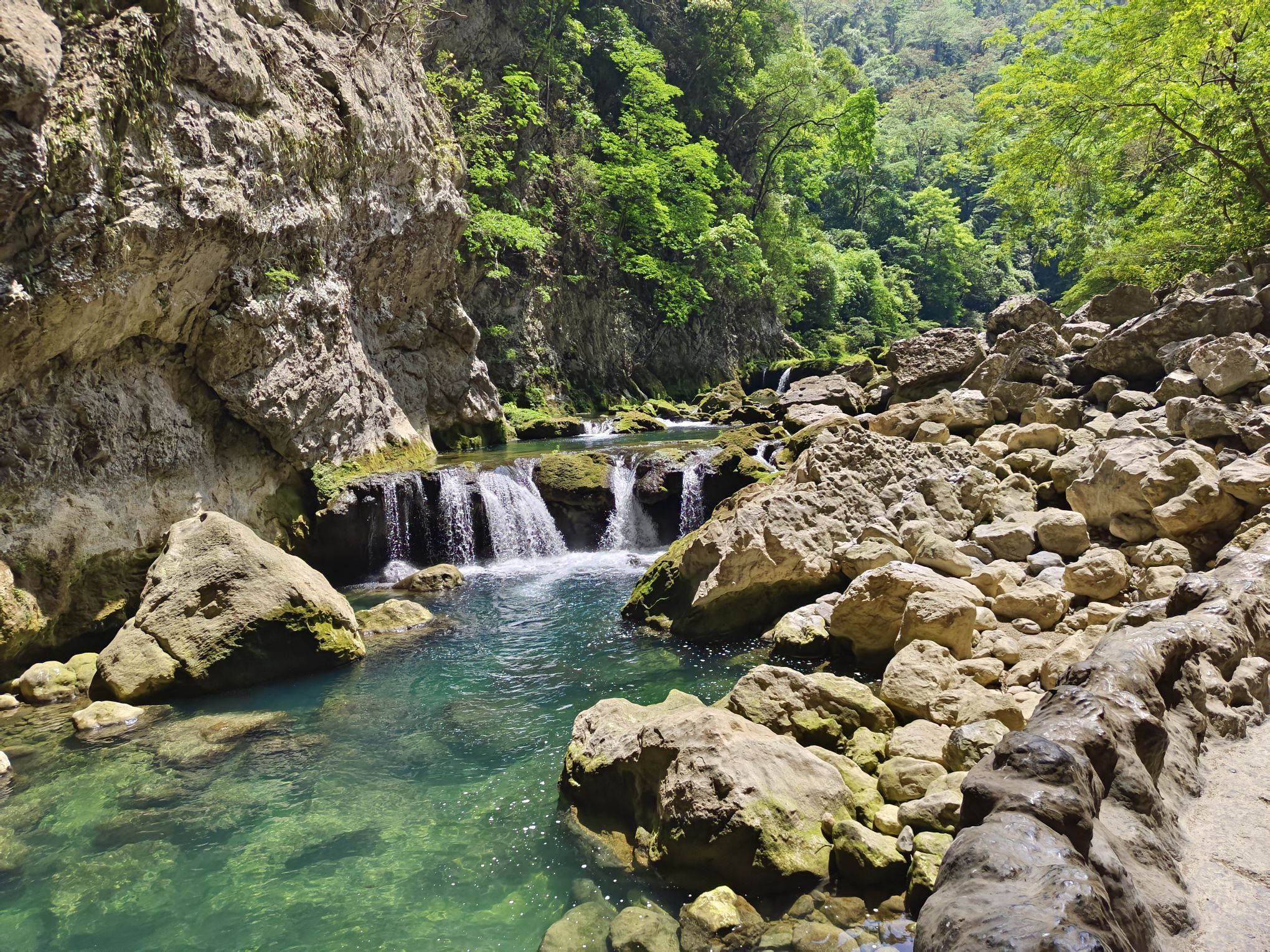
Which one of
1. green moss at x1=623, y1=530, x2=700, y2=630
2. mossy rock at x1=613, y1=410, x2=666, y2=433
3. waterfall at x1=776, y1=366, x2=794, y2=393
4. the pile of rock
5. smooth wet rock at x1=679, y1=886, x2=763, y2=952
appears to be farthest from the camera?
waterfall at x1=776, y1=366, x2=794, y2=393

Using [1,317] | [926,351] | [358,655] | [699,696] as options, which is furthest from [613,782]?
[926,351]

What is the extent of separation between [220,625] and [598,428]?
1308cm

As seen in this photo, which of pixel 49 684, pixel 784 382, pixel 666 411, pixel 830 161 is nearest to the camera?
pixel 49 684

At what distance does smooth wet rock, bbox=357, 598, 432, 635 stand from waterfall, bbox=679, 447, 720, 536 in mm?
4687

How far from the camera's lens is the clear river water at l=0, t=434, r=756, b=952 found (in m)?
3.86

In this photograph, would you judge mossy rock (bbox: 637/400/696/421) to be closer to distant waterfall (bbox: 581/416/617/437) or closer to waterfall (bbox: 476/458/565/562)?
distant waterfall (bbox: 581/416/617/437)

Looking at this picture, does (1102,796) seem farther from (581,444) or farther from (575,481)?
(581,444)

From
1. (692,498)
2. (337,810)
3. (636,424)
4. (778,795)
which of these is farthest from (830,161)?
(337,810)

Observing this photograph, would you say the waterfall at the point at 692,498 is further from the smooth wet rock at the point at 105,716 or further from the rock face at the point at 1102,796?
the rock face at the point at 1102,796

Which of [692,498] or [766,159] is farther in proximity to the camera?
[766,159]

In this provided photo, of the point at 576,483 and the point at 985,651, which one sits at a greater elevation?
the point at 576,483

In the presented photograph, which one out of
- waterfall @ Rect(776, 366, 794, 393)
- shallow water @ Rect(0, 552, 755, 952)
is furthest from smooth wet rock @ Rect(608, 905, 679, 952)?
waterfall @ Rect(776, 366, 794, 393)

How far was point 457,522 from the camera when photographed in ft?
39.4

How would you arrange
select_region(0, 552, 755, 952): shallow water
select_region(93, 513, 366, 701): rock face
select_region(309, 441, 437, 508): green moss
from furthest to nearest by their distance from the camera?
select_region(309, 441, 437, 508): green moss < select_region(93, 513, 366, 701): rock face < select_region(0, 552, 755, 952): shallow water
